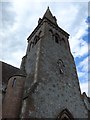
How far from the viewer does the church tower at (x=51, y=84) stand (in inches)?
462

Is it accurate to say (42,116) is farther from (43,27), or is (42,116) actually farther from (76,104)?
(43,27)

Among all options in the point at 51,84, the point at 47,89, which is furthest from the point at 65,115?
the point at 51,84

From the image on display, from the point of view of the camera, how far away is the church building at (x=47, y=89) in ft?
38.7

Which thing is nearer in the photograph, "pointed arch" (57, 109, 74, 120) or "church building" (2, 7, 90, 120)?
"church building" (2, 7, 90, 120)

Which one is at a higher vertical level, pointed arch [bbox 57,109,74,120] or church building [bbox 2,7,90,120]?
church building [bbox 2,7,90,120]

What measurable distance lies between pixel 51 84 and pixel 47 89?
0.89m

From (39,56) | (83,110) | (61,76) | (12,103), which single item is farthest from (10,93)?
(83,110)

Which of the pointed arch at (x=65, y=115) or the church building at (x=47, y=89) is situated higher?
the church building at (x=47, y=89)

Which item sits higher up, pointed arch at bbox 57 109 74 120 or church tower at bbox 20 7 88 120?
church tower at bbox 20 7 88 120

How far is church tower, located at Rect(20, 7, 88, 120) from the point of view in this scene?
38.5ft

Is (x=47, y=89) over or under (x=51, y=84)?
under

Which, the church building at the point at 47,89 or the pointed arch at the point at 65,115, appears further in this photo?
the pointed arch at the point at 65,115

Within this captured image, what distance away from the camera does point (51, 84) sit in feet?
45.5

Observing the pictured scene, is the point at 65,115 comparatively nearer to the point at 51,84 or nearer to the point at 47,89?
the point at 47,89
